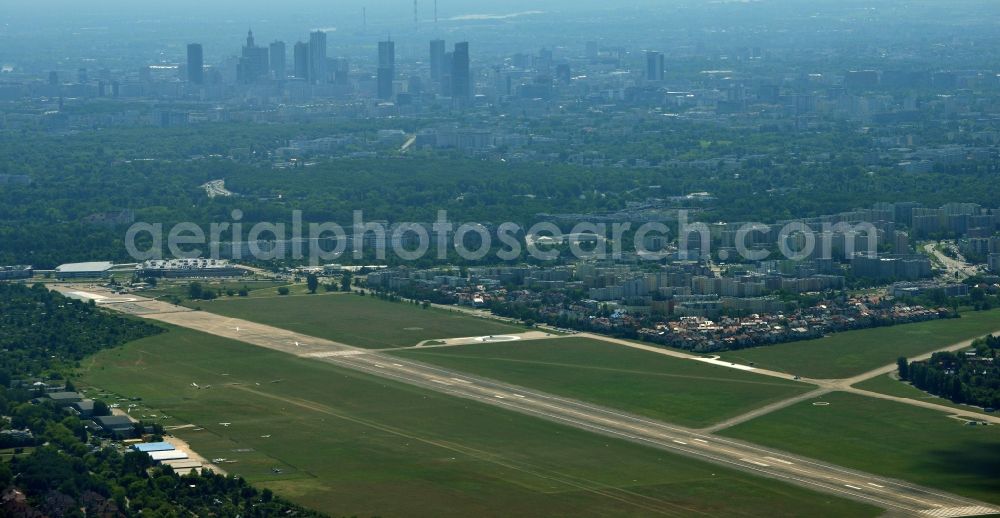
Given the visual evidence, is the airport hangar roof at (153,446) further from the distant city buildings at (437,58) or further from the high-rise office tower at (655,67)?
the high-rise office tower at (655,67)

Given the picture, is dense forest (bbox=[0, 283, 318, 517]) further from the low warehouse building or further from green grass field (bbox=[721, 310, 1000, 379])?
the low warehouse building

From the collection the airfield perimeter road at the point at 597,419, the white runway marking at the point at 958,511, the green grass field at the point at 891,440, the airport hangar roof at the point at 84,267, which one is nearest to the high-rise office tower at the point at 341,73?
the airport hangar roof at the point at 84,267

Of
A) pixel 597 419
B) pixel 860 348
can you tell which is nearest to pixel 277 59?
pixel 860 348

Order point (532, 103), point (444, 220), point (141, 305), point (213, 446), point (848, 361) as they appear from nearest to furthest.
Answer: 1. point (213, 446)
2. point (848, 361)
3. point (141, 305)
4. point (444, 220)
5. point (532, 103)

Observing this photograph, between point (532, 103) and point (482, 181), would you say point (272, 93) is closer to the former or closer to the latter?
point (532, 103)

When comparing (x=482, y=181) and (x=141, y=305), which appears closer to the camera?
(x=141, y=305)

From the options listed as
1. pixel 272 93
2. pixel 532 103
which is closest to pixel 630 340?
pixel 532 103
